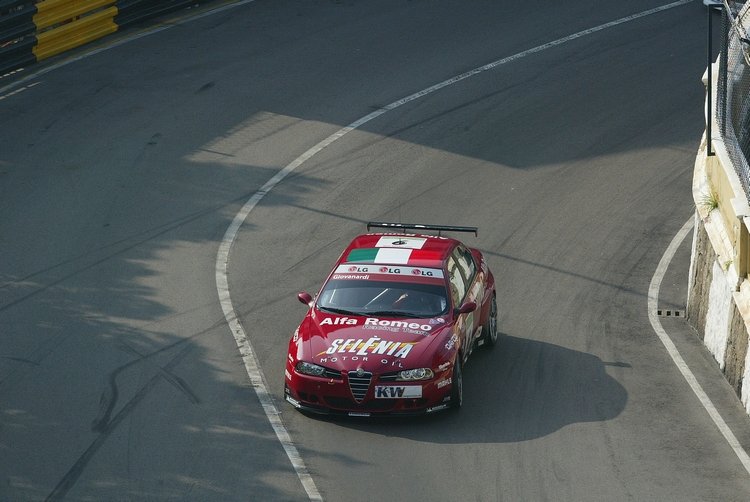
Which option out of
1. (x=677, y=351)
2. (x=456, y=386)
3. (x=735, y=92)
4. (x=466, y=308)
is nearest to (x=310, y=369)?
(x=456, y=386)

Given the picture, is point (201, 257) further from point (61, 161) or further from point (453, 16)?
point (453, 16)

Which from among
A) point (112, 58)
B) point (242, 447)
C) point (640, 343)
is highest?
point (112, 58)

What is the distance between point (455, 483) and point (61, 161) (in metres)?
10.7

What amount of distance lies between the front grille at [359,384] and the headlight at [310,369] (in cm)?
33

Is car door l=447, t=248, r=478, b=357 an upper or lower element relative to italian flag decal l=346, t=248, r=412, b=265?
lower

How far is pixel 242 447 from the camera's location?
12750 millimetres

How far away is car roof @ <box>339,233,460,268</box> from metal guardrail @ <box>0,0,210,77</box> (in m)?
10.8

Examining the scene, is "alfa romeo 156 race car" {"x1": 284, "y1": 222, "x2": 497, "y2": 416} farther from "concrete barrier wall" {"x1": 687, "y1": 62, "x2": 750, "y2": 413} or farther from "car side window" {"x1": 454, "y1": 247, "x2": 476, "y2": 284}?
"concrete barrier wall" {"x1": 687, "y1": 62, "x2": 750, "y2": 413}

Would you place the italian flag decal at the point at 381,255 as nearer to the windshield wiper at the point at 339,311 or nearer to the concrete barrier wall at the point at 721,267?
the windshield wiper at the point at 339,311

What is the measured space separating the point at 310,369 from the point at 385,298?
1456 millimetres

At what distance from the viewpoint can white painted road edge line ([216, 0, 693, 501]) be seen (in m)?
12.8

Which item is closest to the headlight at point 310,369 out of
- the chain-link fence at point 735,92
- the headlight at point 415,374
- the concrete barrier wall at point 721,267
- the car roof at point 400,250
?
the headlight at point 415,374

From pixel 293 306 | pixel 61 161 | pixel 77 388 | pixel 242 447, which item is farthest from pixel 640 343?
pixel 61 161

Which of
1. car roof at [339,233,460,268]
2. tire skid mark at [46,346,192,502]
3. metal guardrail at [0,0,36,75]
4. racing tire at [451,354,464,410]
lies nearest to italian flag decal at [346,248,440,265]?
car roof at [339,233,460,268]
